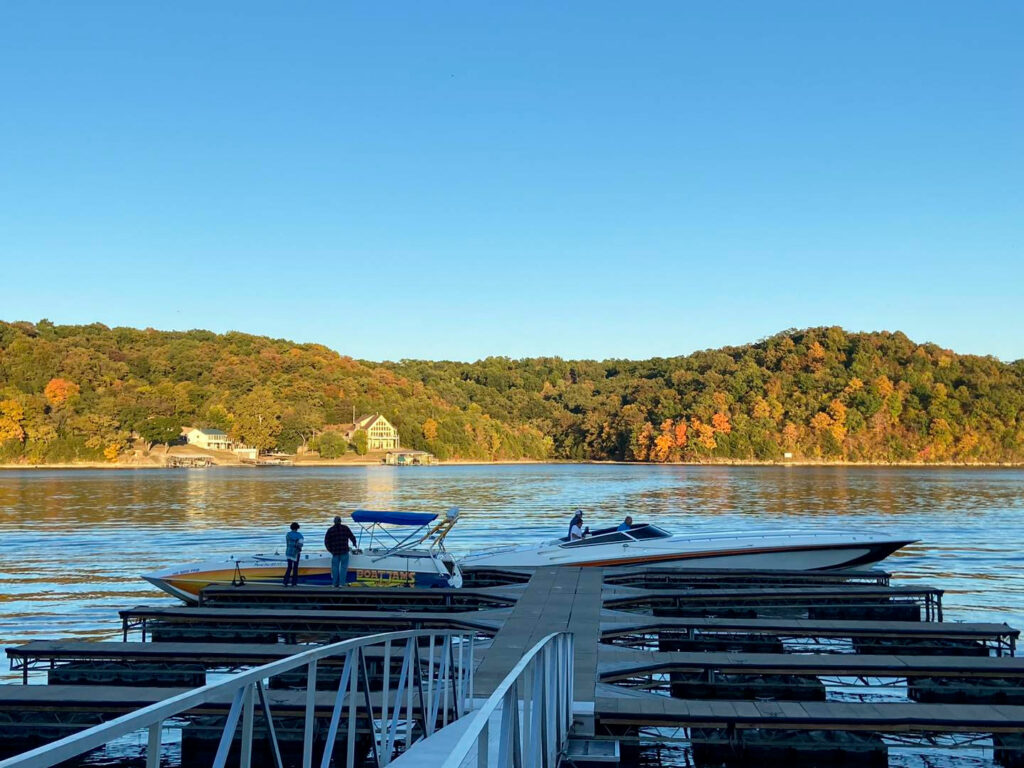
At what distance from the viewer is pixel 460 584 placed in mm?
A: 17734

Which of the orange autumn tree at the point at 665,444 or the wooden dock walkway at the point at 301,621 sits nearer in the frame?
the wooden dock walkway at the point at 301,621

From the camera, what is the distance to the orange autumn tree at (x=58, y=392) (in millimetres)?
143625

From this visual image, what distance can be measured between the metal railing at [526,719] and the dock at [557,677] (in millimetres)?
21

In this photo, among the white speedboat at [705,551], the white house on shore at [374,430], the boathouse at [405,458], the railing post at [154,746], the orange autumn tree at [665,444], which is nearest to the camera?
Answer: the railing post at [154,746]

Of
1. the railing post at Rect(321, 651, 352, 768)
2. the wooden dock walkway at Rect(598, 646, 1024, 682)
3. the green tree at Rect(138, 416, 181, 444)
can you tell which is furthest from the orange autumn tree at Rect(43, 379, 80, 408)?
the railing post at Rect(321, 651, 352, 768)

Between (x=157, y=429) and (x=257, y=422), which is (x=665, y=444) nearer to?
(x=257, y=422)

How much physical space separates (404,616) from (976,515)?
144 ft

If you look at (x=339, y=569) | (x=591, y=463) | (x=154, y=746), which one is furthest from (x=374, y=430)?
(x=154, y=746)

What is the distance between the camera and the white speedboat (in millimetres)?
19812

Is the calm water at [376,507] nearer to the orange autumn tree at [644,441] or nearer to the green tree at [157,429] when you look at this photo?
the green tree at [157,429]

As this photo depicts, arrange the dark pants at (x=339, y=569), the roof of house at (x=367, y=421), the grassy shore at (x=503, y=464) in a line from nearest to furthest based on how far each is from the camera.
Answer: the dark pants at (x=339, y=569) < the grassy shore at (x=503, y=464) < the roof of house at (x=367, y=421)

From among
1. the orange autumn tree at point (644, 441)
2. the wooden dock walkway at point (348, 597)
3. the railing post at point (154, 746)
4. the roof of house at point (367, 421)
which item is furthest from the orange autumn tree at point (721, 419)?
the railing post at point (154, 746)

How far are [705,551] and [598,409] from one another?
169 m

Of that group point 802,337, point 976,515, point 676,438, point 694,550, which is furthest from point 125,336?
point 694,550
